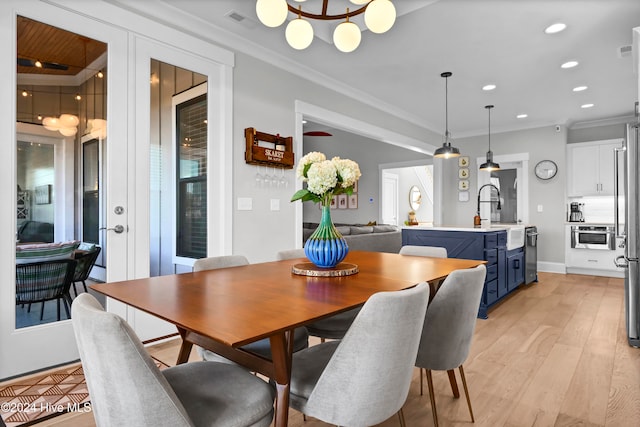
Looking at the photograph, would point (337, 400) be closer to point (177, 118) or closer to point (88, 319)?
point (88, 319)

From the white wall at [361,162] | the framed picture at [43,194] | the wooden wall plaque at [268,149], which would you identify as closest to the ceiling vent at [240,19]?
the wooden wall plaque at [268,149]

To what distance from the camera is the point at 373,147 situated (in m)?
8.63

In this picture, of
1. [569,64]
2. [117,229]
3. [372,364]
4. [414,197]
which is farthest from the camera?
[414,197]

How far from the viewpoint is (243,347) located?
1580 millimetres

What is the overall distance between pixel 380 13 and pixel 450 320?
1459 millimetres

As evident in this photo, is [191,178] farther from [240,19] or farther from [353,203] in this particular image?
[353,203]

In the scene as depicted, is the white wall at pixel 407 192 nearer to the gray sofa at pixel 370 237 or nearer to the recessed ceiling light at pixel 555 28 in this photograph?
the gray sofa at pixel 370 237

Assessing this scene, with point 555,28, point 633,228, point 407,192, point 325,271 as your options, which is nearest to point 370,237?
point 633,228

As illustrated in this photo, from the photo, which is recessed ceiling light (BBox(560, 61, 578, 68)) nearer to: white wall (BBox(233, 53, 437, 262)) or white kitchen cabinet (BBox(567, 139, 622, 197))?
white wall (BBox(233, 53, 437, 262))

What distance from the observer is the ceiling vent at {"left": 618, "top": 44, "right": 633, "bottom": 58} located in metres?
3.39

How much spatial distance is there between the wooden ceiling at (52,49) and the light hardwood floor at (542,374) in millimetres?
2072

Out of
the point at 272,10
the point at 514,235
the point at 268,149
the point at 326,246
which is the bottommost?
the point at 514,235

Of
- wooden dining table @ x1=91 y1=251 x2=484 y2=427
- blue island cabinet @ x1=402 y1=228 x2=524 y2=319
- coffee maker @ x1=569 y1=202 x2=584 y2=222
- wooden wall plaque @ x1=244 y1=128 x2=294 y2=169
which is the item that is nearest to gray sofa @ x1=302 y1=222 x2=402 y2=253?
blue island cabinet @ x1=402 y1=228 x2=524 y2=319

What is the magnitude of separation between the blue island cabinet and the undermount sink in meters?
0.08
